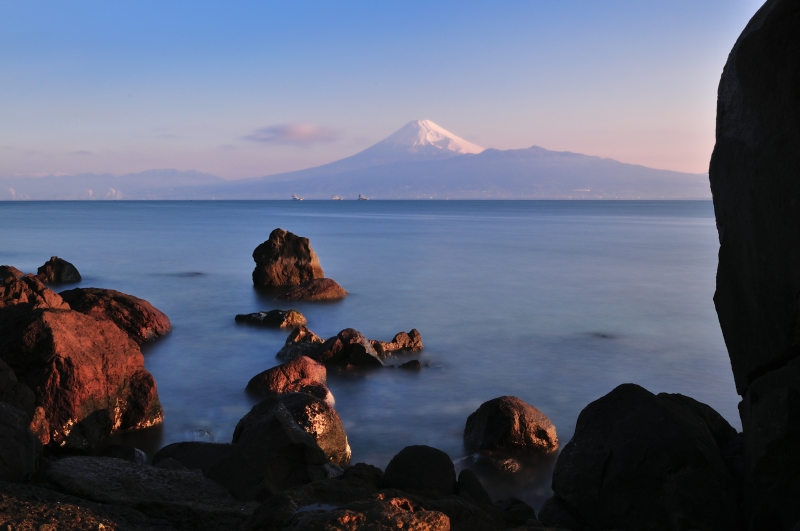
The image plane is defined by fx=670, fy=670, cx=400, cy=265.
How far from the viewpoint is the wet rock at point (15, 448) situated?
5.64m

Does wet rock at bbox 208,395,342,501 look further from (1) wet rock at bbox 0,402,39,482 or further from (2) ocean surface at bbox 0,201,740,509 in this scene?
(2) ocean surface at bbox 0,201,740,509

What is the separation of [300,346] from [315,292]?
24.4 ft

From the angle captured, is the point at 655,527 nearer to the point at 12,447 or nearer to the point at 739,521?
the point at 739,521

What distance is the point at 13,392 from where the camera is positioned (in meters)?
7.67

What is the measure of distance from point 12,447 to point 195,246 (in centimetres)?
4183

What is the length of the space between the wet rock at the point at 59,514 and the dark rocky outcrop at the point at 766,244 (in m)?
4.48

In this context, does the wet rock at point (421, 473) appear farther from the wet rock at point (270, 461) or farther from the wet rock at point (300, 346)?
the wet rock at point (300, 346)

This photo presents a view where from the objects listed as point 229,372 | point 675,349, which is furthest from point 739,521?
point 675,349

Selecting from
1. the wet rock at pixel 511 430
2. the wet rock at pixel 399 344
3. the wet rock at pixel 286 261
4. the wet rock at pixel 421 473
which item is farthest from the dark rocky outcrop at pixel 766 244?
the wet rock at pixel 286 261

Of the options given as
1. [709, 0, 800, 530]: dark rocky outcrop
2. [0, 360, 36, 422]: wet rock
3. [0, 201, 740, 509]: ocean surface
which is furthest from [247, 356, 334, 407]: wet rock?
[709, 0, 800, 530]: dark rocky outcrop

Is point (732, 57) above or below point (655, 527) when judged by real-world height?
above

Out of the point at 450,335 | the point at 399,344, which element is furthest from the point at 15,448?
the point at 450,335

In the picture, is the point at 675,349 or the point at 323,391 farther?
the point at 675,349

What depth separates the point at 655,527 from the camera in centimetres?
521
